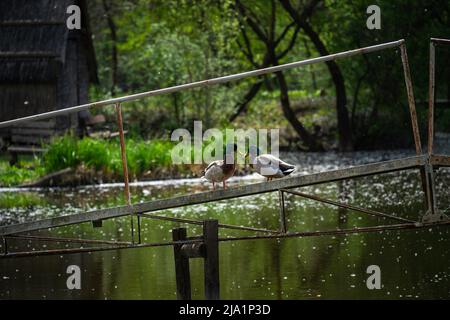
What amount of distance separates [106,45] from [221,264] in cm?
3768

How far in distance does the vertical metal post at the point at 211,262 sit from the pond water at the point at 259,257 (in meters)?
1.06

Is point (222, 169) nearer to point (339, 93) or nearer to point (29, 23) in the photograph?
point (29, 23)

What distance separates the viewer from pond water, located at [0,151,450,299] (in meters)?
13.2

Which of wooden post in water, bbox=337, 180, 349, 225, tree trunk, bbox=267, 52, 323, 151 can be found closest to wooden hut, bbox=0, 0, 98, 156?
tree trunk, bbox=267, 52, 323, 151

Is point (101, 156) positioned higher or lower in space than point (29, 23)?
lower

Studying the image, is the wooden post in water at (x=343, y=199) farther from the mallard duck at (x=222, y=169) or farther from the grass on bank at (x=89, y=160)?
the mallard duck at (x=222, y=169)

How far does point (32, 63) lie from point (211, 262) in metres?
20.7

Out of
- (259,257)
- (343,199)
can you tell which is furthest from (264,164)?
(343,199)

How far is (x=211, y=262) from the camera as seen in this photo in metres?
11.6

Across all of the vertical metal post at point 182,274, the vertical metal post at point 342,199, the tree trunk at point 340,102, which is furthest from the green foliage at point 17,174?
the vertical metal post at point 182,274

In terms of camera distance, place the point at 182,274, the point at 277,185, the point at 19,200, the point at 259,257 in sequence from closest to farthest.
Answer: the point at 182,274, the point at 277,185, the point at 259,257, the point at 19,200

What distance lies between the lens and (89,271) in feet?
49.0
